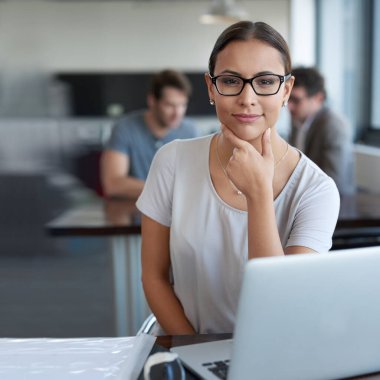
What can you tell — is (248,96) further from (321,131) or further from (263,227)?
(321,131)

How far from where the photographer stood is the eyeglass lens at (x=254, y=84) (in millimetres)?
1377

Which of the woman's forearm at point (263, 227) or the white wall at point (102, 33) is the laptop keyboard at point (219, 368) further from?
the white wall at point (102, 33)

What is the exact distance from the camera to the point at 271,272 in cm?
93

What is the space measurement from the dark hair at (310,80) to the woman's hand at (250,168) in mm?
2637

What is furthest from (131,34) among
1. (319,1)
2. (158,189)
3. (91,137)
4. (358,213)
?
(158,189)

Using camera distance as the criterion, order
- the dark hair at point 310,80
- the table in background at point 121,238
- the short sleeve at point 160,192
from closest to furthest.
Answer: the short sleeve at point 160,192 → the table in background at point 121,238 → the dark hair at point 310,80

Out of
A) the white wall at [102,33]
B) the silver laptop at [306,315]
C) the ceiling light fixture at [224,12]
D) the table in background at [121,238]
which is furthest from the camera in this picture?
the white wall at [102,33]

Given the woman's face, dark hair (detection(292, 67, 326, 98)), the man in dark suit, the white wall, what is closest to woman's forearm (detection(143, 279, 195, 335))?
the woman's face

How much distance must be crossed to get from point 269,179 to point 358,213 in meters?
1.60

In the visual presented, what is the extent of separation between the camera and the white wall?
24.3 ft

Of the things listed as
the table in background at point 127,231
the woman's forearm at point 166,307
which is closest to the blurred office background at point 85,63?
the table in background at point 127,231

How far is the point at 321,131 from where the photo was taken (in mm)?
3793

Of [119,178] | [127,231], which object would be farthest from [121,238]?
[119,178]

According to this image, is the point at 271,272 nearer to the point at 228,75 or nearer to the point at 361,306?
the point at 361,306
